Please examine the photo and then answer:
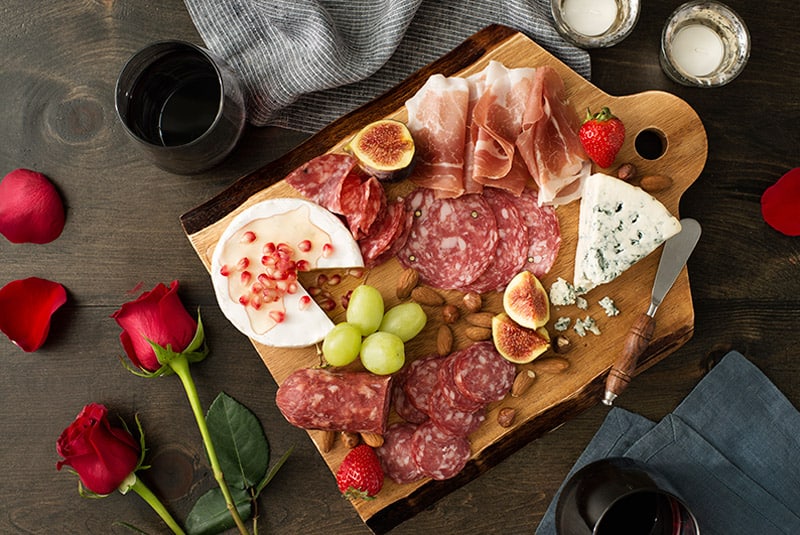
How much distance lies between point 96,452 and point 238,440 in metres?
0.36

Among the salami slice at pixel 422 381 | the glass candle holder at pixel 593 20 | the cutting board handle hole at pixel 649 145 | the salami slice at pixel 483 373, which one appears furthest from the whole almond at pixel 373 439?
the glass candle holder at pixel 593 20

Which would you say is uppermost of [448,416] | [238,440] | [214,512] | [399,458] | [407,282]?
[407,282]

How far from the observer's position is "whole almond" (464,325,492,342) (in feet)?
5.74

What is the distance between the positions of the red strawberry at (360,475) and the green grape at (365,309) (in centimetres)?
31

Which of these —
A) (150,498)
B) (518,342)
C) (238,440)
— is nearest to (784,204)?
(518,342)

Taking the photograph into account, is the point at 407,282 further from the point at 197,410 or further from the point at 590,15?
the point at 590,15

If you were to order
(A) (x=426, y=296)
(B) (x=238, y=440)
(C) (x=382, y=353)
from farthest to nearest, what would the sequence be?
1. (B) (x=238, y=440)
2. (A) (x=426, y=296)
3. (C) (x=382, y=353)

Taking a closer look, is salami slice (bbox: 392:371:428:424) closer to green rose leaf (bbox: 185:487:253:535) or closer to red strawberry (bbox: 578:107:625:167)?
green rose leaf (bbox: 185:487:253:535)

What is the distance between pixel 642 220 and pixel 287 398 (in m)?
1.00

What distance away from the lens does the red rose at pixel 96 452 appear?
1715mm

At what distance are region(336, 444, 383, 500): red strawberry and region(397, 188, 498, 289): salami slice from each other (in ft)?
1.56

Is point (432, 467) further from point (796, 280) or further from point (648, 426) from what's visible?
point (796, 280)

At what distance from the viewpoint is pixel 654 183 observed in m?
1.73

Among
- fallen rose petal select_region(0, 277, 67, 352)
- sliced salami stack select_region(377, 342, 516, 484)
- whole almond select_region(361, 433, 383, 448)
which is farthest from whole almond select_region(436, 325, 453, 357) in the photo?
fallen rose petal select_region(0, 277, 67, 352)
